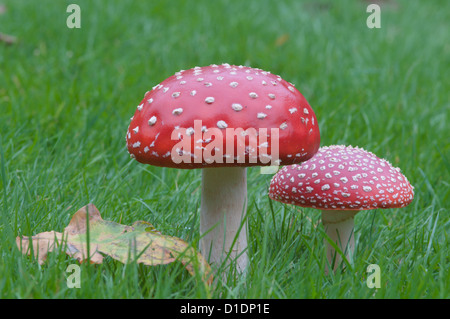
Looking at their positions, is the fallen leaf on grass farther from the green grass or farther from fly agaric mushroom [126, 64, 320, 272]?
fly agaric mushroom [126, 64, 320, 272]

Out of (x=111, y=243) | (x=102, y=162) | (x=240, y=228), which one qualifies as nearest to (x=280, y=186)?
(x=240, y=228)

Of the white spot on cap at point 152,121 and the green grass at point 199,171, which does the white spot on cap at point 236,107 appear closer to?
the white spot on cap at point 152,121

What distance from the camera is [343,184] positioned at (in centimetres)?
212

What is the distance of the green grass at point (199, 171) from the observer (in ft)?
6.45

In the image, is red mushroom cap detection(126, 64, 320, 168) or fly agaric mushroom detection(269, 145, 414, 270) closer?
red mushroom cap detection(126, 64, 320, 168)

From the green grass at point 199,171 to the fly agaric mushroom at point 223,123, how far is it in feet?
1.13

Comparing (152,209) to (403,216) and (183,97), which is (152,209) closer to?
(183,97)

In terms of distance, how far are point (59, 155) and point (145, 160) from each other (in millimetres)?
1393

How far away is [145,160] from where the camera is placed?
6.15 ft

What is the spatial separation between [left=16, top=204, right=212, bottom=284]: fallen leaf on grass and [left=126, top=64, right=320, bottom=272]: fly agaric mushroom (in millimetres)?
190

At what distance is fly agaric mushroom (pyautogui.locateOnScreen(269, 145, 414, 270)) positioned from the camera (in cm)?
211

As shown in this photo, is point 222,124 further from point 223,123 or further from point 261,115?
point 261,115

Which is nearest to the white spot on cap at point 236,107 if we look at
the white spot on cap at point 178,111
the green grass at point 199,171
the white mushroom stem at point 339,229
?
the white spot on cap at point 178,111

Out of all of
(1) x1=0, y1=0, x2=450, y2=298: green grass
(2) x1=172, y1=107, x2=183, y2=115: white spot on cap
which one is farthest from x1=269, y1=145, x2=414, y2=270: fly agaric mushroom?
(2) x1=172, y1=107, x2=183, y2=115: white spot on cap
